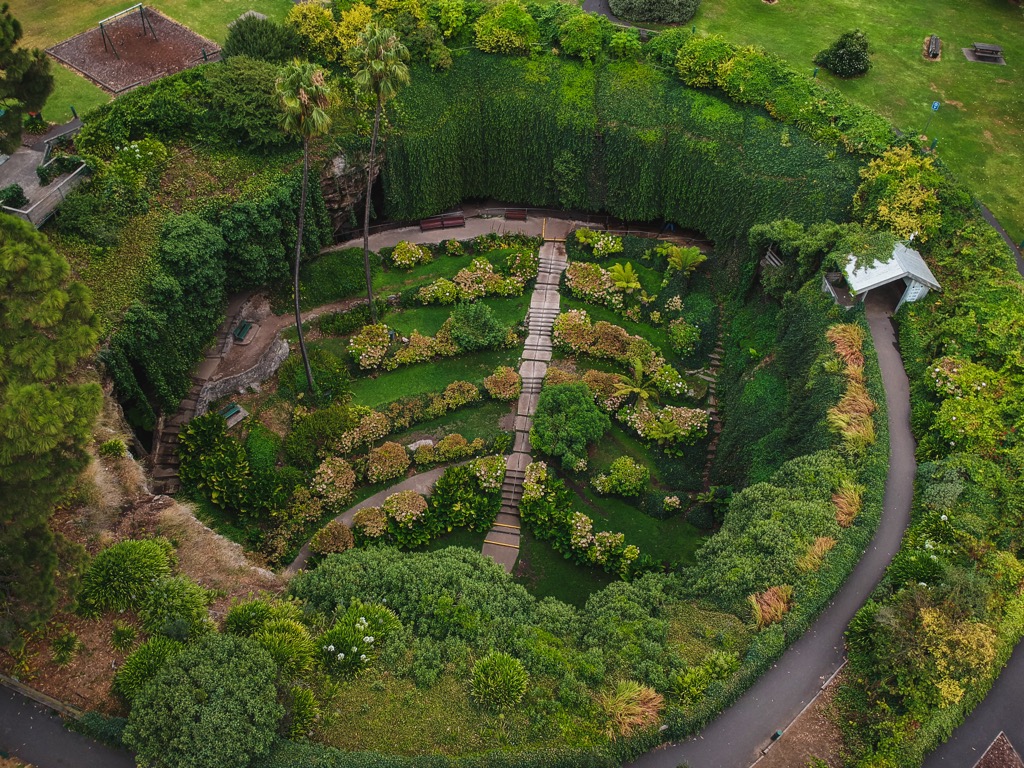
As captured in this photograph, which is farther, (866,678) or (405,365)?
(405,365)

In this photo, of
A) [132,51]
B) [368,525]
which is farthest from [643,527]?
[132,51]

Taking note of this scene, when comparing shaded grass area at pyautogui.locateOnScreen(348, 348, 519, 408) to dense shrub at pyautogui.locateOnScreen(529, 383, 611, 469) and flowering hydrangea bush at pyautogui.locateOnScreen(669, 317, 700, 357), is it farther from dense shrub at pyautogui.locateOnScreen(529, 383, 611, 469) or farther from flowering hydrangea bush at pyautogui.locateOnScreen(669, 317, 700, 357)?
flowering hydrangea bush at pyautogui.locateOnScreen(669, 317, 700, 357)

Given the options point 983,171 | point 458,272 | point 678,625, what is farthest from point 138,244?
point 983,171

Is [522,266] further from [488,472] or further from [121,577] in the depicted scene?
[121,577]

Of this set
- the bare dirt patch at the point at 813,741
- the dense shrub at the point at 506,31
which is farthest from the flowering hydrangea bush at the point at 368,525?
the dense shrub at the point at 506,31

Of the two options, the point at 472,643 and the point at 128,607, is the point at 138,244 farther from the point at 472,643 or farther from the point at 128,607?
the point at 472,643

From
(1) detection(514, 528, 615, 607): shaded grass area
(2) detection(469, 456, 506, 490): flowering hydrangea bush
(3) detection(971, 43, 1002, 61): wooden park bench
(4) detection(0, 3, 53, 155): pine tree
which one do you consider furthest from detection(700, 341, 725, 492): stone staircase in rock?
(4) detection(0, 3, 53, 155): pine tree
